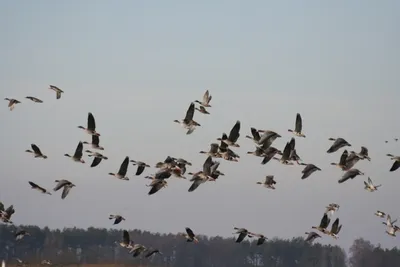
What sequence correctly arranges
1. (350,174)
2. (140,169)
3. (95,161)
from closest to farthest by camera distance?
(350,174) < (140,169) < (95,161)

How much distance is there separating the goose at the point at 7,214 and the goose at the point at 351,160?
36.1 feet

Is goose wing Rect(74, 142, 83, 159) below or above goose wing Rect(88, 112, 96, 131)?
below

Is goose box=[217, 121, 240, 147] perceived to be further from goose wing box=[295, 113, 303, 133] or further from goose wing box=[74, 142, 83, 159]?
goose wing box=[74, 142, 83, 159]

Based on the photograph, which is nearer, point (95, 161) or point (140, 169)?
point (140, 169)

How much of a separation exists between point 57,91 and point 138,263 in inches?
1871

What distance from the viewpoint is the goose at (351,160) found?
33.2 meters

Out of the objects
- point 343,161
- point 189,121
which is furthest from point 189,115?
point 343,161

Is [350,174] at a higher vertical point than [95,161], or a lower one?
higher

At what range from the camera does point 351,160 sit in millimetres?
33344

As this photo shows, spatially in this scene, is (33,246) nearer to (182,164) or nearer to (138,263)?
(138,263)

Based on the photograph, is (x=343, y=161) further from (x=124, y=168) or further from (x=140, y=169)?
(x=124, y=168)

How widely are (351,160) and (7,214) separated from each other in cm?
1140

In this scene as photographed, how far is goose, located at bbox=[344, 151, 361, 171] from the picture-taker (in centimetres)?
3316

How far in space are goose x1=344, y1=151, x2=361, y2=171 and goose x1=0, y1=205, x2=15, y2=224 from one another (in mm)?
11006
